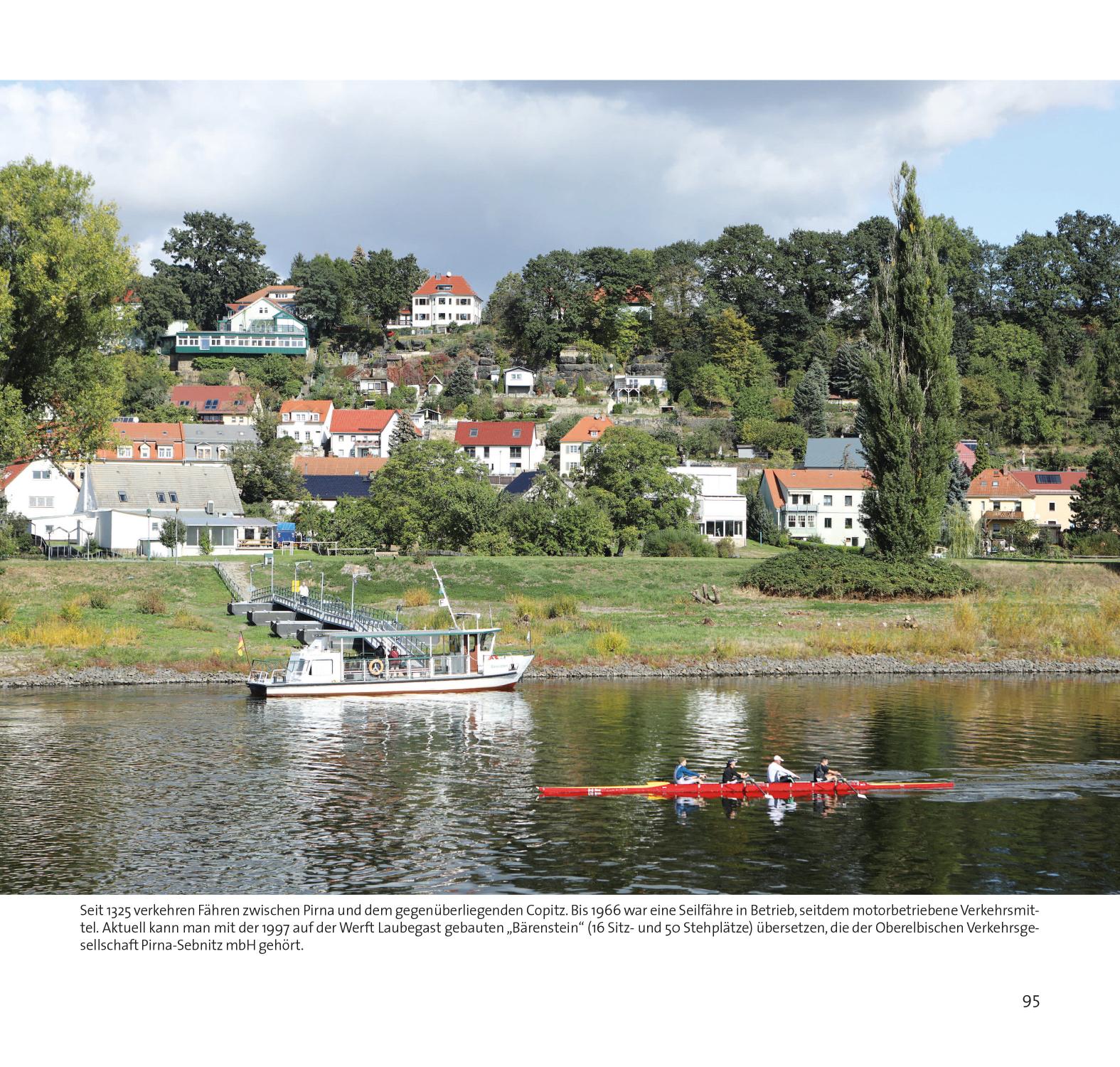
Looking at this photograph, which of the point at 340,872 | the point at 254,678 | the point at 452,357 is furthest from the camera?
the point at 452,357

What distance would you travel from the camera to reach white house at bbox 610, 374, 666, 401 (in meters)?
169

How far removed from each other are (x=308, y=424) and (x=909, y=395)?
108368 millimetres

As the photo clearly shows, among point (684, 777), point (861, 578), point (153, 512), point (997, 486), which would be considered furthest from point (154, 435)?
point (684, 777)

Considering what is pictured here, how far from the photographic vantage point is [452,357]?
18962 centimetres

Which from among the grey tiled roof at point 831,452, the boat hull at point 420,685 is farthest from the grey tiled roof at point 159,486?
the grey tiled roof at point 831,452

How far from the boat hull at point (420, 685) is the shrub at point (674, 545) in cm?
3511

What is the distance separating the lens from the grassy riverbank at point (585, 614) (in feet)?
201

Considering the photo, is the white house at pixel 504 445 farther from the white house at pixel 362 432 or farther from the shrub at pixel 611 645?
the shrub at pixel 611 645

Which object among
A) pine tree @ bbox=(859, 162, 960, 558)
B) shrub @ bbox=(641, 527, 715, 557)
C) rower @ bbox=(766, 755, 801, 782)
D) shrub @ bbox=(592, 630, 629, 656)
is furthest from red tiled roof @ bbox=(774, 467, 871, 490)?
rower @ bbox=(766, 755, 801, 782)

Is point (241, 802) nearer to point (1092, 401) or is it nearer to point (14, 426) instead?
point (14, 426)

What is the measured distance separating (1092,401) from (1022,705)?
117 m

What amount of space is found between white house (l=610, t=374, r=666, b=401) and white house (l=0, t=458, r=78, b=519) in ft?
267

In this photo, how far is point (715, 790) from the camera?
34.7m

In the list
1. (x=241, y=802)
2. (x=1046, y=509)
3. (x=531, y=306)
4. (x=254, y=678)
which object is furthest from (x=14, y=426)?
(x=531, y=306)
